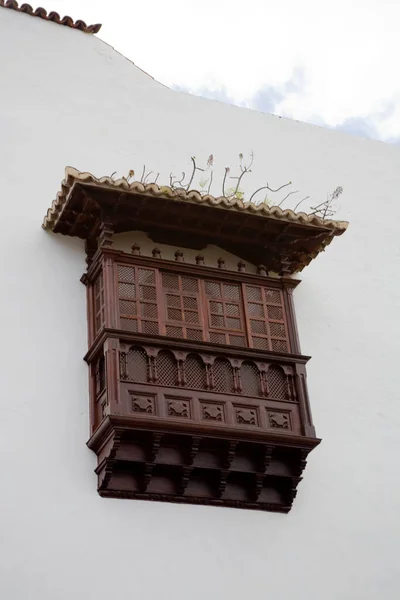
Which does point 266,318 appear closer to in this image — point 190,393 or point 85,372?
point 190,393

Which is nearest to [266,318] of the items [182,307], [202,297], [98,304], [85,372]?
[202,297]

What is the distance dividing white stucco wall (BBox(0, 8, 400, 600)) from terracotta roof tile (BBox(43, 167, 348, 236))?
45cm

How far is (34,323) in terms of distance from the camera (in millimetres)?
7641

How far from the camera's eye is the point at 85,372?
7.58 m

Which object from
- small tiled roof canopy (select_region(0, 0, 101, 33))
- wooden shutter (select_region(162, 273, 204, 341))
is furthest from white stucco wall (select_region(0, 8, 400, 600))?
wooden shutter (select_region(162, 273, 204, 341))

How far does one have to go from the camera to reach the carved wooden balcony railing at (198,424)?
7.12 m

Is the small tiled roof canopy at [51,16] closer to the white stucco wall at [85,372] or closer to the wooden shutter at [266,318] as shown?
the white stucco wall at [85,372]

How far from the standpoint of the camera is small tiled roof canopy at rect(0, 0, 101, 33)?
9.30m

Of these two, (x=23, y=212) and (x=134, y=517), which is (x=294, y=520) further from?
(x=23, y=212)

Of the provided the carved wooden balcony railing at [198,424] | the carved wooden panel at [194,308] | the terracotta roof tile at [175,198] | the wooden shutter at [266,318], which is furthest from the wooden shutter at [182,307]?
the terracotta roof tile at [175,198]

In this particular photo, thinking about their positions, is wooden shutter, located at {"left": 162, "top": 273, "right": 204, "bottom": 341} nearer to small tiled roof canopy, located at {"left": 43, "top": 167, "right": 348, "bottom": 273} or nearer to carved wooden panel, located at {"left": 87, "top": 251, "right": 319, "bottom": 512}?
carved wooden panel, located at {"left": 87, "top": 251, "right": 319, "bottom": 512}

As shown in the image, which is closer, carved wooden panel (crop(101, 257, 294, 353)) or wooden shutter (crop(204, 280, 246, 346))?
carved wooden panel (crop(101, 257, 294, 353))

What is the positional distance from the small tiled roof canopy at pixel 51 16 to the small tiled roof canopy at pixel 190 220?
7.57ft

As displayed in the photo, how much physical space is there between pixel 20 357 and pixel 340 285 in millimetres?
2932
